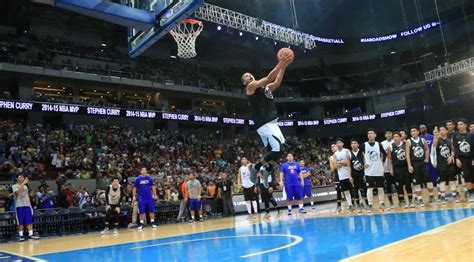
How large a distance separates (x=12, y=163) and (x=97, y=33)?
17570 millimetres

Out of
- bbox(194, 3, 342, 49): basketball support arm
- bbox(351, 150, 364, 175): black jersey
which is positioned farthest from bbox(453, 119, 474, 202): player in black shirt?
bbox(194, 3, 342, 49): basketball support arm

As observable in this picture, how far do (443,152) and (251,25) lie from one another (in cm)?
1794

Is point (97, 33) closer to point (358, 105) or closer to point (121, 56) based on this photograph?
point (121, 56)

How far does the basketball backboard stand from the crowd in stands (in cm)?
755

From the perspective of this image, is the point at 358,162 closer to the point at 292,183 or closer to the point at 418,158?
the point at 418,158

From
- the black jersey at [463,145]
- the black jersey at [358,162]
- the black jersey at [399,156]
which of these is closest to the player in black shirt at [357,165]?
the black jersey at [358,162]

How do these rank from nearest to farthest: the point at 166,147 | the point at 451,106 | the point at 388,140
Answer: the point at 388,140, the point at 166,147, the point at 451,106

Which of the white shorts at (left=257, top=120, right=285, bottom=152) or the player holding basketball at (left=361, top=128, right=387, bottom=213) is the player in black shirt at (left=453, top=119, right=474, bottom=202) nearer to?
the player holding basketball at (left=361, top=128, right=387, bottom=213)

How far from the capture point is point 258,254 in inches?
211

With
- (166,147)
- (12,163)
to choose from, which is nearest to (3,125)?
(12,163)

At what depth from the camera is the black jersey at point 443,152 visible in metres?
10.3

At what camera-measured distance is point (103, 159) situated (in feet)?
71.2

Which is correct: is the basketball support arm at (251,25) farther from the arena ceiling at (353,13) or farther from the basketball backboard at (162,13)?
the basketball backboard at (162,13)

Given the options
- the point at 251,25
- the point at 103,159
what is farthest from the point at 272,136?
the point at 251,25
